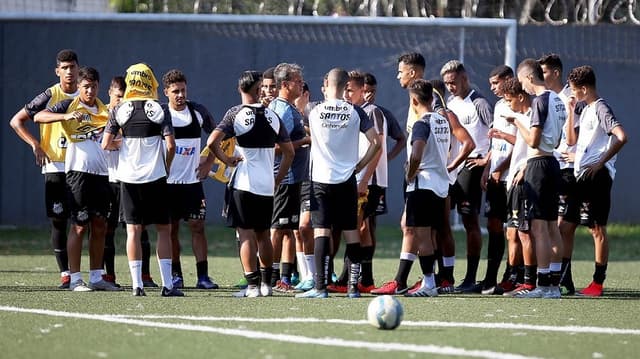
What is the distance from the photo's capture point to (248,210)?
1055 cm

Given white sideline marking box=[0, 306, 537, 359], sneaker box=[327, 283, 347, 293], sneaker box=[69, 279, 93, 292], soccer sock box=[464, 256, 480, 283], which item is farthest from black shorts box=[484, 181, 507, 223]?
white sideline marking box=[0, 306, 537, 359]

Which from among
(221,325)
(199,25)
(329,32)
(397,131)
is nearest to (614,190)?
(329,32)

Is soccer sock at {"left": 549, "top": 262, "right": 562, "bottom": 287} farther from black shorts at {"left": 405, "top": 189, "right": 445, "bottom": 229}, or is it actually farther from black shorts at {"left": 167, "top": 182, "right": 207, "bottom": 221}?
black shorts at {"left": 167, "top": 182, "right": 207, "bottom": 221}

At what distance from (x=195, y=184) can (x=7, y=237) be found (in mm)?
7110

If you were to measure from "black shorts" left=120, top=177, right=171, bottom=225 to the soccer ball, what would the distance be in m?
3.00

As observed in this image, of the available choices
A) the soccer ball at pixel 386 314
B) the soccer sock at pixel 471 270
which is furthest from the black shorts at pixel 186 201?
the soccer ball at pixel 386 314

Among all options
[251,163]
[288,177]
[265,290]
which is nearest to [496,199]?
[288,177]

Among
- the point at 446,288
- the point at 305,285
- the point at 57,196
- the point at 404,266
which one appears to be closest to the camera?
the point at 404,266

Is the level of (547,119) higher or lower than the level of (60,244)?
higher

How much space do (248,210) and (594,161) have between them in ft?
11.2

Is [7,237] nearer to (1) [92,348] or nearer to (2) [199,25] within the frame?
(2) [199,25]

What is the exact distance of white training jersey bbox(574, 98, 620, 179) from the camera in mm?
11227

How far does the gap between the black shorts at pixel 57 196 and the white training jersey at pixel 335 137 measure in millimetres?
2679

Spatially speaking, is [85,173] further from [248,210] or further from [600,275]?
[600,275]
